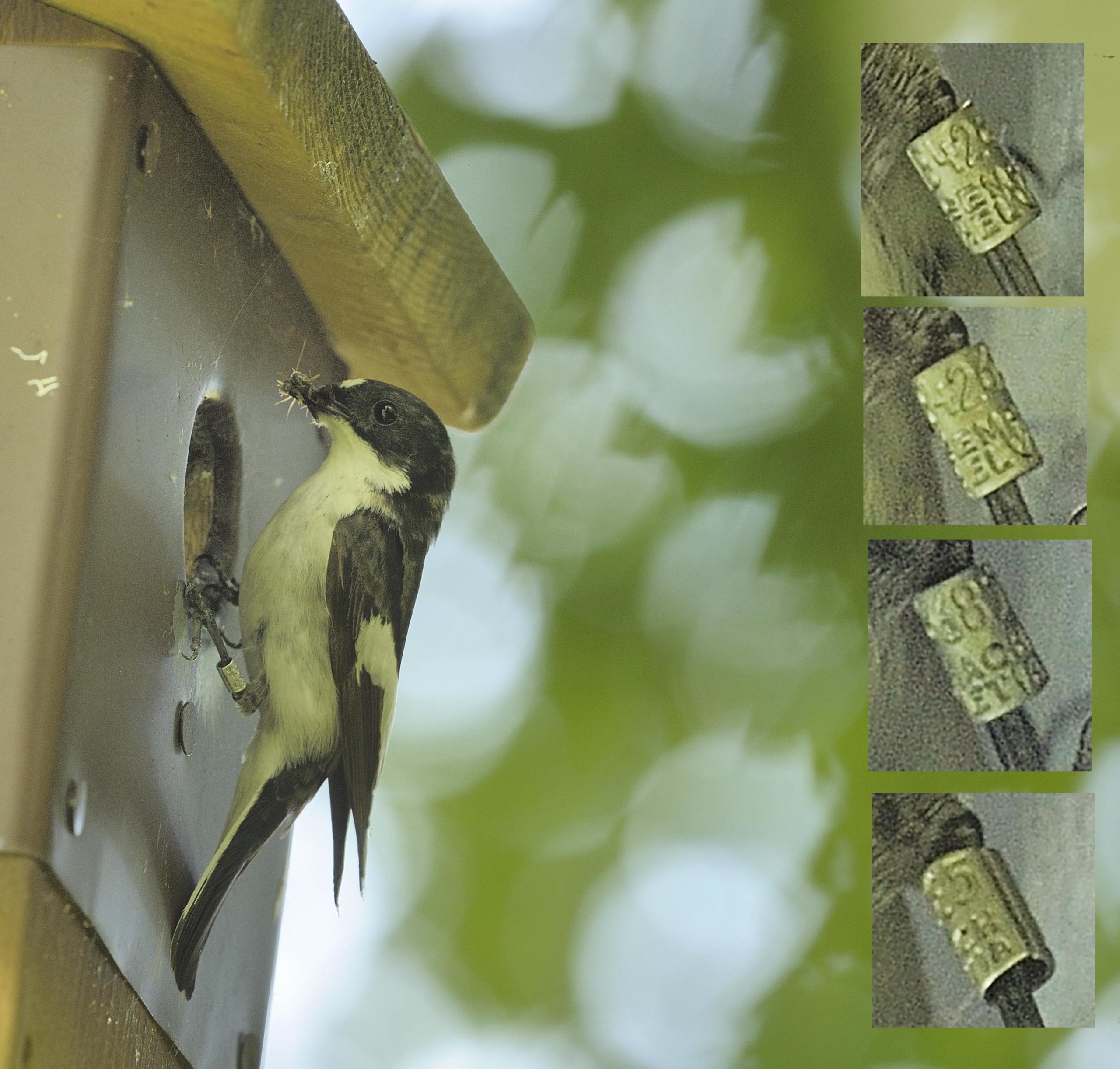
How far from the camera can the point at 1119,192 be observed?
1.86 metres

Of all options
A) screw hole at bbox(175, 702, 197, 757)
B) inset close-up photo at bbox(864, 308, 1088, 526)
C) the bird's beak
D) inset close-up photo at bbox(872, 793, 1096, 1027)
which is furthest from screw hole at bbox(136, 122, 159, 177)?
inset close-up photo at bbox(872, 793, 1096, 1027)

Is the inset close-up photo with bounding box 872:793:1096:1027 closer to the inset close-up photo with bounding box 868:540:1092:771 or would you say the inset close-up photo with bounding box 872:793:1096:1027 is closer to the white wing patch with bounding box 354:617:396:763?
the inset close-up photo with bounding box 868:540:1092:771

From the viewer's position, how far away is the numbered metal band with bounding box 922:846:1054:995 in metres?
1.80

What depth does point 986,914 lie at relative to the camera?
181cm

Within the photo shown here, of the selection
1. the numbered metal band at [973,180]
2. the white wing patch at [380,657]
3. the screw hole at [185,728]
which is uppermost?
the numbered metal band at [973,180]

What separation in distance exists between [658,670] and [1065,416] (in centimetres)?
69

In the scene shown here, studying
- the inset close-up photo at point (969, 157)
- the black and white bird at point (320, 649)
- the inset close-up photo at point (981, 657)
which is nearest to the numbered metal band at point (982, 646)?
the inset close-up photo at point (981, 657)

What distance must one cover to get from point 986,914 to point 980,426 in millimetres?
689

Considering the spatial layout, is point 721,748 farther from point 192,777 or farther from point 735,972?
point 192,777

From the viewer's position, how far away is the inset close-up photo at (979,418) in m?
1.84

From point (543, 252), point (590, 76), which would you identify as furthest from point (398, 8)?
point (543, 252)

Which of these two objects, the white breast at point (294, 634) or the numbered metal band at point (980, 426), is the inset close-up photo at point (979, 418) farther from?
the white breast at point (294, 634)

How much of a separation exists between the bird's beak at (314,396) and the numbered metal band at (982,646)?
36.5 inches

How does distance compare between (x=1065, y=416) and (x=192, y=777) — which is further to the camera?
(x=1065, y=416)
